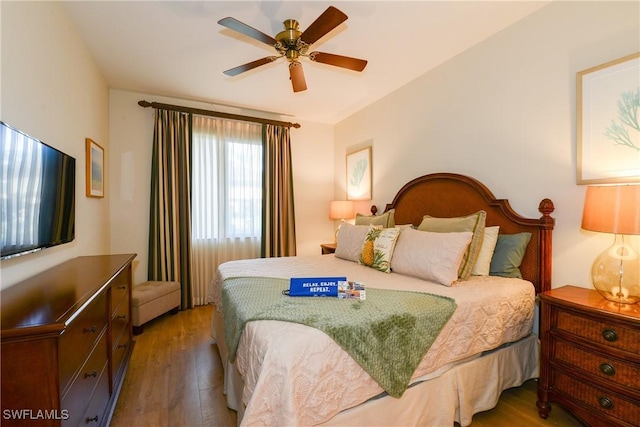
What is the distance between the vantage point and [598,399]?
4.89 ft

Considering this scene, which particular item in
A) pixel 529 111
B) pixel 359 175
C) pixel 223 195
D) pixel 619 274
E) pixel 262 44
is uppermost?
pixel 262 44

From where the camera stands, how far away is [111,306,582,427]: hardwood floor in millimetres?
1707

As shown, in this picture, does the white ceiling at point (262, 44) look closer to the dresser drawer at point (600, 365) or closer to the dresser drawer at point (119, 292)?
the dresser drawer at point (119, 292)

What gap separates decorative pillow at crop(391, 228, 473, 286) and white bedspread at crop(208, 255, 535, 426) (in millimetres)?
109

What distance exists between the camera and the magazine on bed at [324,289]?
1.69 m

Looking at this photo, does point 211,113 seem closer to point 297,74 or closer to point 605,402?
point 297,74

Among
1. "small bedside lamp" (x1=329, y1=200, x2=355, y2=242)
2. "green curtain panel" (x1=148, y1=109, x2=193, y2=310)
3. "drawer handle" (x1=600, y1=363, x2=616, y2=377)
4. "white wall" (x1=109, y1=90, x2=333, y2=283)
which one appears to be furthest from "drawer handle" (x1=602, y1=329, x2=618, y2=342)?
"white wall" (x1=109, y1=90, x2=333, y2=283)

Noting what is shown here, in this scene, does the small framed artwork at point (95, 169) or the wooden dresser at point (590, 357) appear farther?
the small framed artwork at point (95, 169)

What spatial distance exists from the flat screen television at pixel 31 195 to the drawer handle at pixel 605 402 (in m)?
2.87

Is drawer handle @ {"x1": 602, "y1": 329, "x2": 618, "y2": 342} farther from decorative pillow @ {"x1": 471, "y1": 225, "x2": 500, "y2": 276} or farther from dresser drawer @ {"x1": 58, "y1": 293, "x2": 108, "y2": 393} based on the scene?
dresser drawer @ {"x1": 58, "y1": 293, "x2": 108, "y2": 393}

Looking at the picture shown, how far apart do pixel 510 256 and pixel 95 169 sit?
3.65m

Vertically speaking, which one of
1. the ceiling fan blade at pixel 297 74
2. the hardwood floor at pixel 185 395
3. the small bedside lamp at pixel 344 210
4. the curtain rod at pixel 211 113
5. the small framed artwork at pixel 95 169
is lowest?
the hardwood floor at pixel 185 395

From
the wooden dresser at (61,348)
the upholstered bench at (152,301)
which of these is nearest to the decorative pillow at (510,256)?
the wooden dresser at (61,348)

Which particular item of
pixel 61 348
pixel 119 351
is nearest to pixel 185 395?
pixel 119 351
